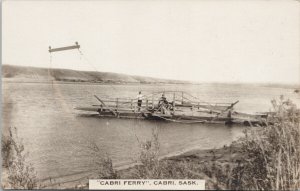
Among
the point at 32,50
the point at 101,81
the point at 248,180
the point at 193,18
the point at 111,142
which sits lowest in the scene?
the point at 248,180

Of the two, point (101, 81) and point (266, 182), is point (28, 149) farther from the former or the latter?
point (266, 182)

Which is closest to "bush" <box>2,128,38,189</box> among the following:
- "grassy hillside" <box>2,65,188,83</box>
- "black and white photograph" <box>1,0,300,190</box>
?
"black and white photograph" <box>1,0,300,190</box>

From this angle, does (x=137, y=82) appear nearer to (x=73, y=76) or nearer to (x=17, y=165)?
(x=73, y=76)

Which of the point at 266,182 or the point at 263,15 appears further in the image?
the point at 263,15

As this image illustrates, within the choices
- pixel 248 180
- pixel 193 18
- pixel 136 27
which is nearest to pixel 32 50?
pixel 136 27

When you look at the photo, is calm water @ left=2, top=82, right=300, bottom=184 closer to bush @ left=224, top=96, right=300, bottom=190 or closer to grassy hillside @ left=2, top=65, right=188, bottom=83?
grassy hillside @ left=2, top=65, right=188, bottom=83

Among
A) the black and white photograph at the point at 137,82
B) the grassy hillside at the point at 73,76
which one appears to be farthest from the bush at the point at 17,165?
the grassy hillside at the point at 73,76

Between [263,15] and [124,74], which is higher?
Result: [263,15]

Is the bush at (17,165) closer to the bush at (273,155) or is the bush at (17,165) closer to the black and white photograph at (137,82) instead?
the black and white photograph at (137,82)
